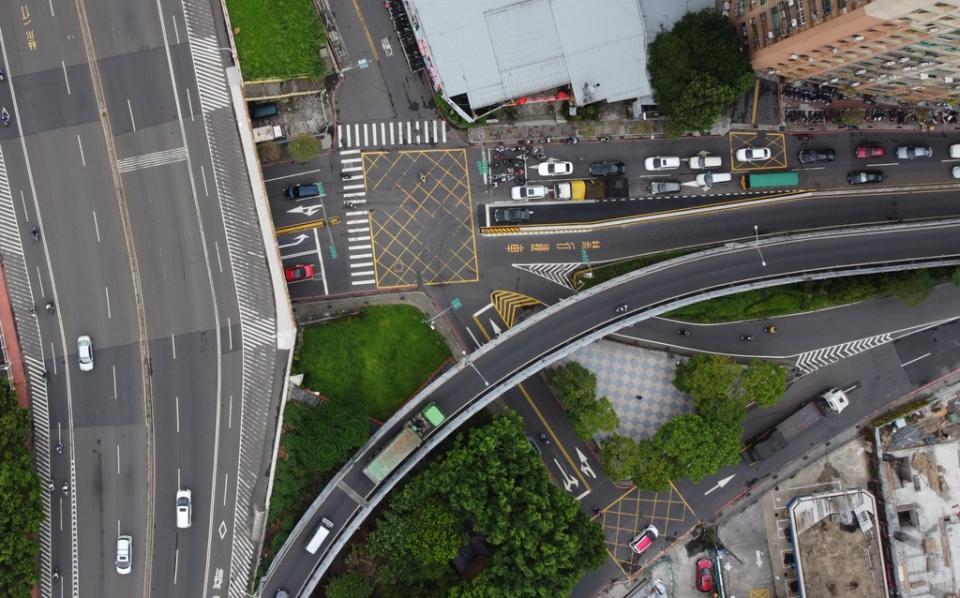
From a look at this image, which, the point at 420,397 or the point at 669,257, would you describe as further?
the point at 669,257

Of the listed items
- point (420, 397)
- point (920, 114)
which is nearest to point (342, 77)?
point (420, 397)

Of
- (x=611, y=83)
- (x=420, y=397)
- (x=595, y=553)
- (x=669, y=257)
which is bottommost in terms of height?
(x=595, y=553)

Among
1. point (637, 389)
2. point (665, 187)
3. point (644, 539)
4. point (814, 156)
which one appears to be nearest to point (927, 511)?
point (644, 539)

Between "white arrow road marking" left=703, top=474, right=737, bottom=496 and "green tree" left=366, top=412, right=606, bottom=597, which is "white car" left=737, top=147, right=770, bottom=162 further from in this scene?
"green tree" left=366, top=412, right=606, bottom=597

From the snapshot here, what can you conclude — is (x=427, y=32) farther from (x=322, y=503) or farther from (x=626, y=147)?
(x=322, y=503)

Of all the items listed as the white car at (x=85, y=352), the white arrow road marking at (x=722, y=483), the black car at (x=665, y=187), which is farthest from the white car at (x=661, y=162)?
the white car at (x=85, y=352)

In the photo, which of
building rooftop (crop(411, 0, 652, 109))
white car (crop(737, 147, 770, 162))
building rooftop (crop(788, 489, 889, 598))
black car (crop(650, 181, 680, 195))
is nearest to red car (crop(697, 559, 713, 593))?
building rooftop (crop(788, 489, 889, 598))
